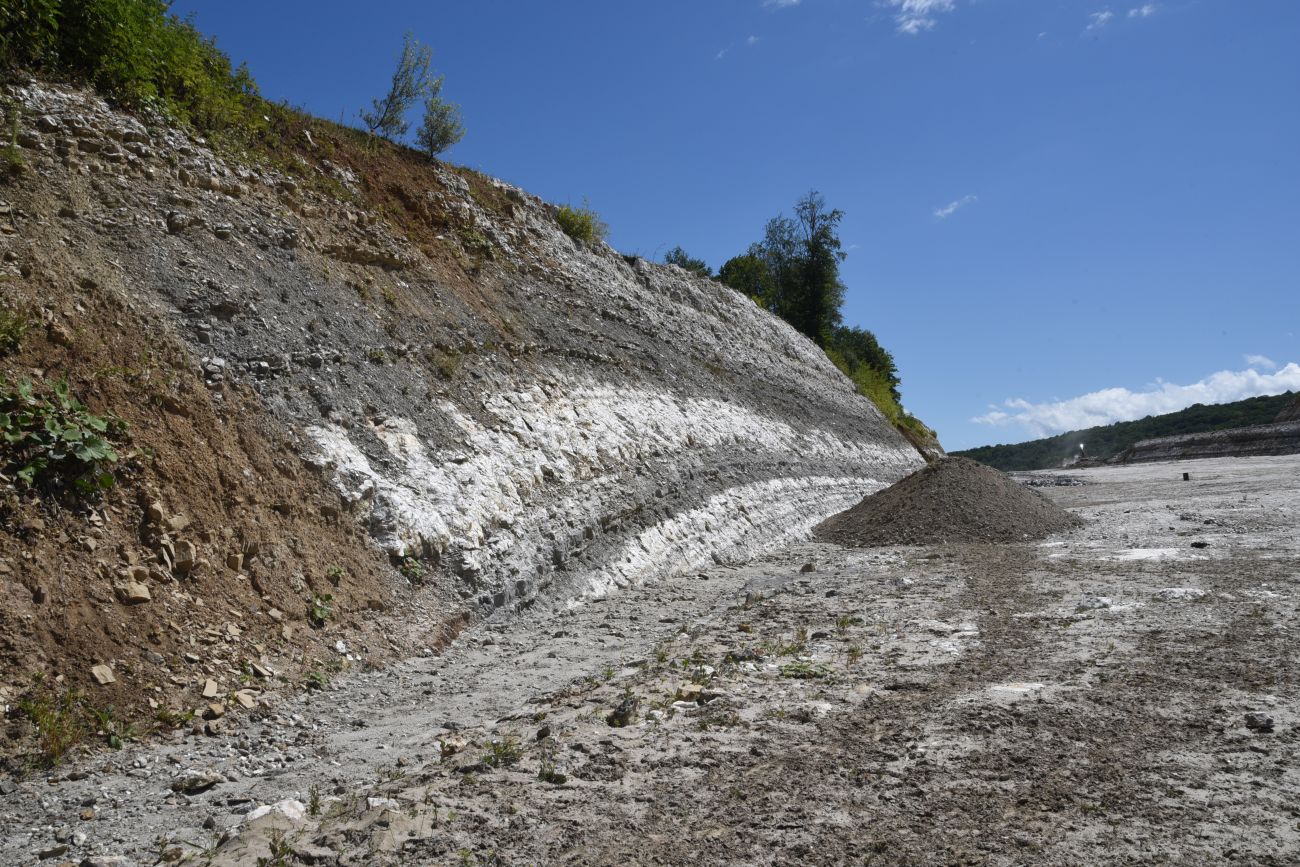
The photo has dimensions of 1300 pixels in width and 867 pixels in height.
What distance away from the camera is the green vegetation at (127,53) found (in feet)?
29.8

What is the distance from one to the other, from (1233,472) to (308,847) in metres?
40.8

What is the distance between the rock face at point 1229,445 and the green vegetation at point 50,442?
57577 millimetres

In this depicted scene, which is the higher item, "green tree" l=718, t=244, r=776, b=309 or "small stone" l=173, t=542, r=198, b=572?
"green tree" l=718, t=244, r=776, b=309

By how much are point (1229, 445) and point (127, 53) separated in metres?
62.0

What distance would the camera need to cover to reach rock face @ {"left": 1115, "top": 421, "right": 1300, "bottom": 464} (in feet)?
156

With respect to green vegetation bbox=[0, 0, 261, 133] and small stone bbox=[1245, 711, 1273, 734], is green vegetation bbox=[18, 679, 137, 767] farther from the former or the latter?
green vegetation bbox=[0, 0, 261, 133]

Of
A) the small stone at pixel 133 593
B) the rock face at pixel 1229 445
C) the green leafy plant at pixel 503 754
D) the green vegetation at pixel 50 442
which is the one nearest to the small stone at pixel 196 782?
the green leafy plant at pixel 503 754

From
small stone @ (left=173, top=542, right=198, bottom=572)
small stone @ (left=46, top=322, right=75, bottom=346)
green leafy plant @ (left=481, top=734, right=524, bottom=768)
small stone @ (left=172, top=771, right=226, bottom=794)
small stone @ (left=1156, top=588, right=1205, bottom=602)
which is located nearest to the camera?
small stone @ (left=172, top=771, right=226, bottom=794)

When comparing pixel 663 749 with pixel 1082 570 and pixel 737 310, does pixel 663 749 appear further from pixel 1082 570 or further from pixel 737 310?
pixel 737 310

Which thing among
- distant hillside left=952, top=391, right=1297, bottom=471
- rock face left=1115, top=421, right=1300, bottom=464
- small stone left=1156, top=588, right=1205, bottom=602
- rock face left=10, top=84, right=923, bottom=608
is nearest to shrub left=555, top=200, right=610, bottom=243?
rock face left=10, top=84, right=923, bottom=608

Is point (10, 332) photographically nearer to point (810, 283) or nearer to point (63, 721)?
point (63, 721)

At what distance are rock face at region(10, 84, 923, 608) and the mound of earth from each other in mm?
1170

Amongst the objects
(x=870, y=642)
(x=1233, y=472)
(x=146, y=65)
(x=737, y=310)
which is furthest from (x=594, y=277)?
(x=1233, y=472)

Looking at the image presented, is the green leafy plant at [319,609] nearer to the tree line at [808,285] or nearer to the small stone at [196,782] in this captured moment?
the small stone at [196,782]
